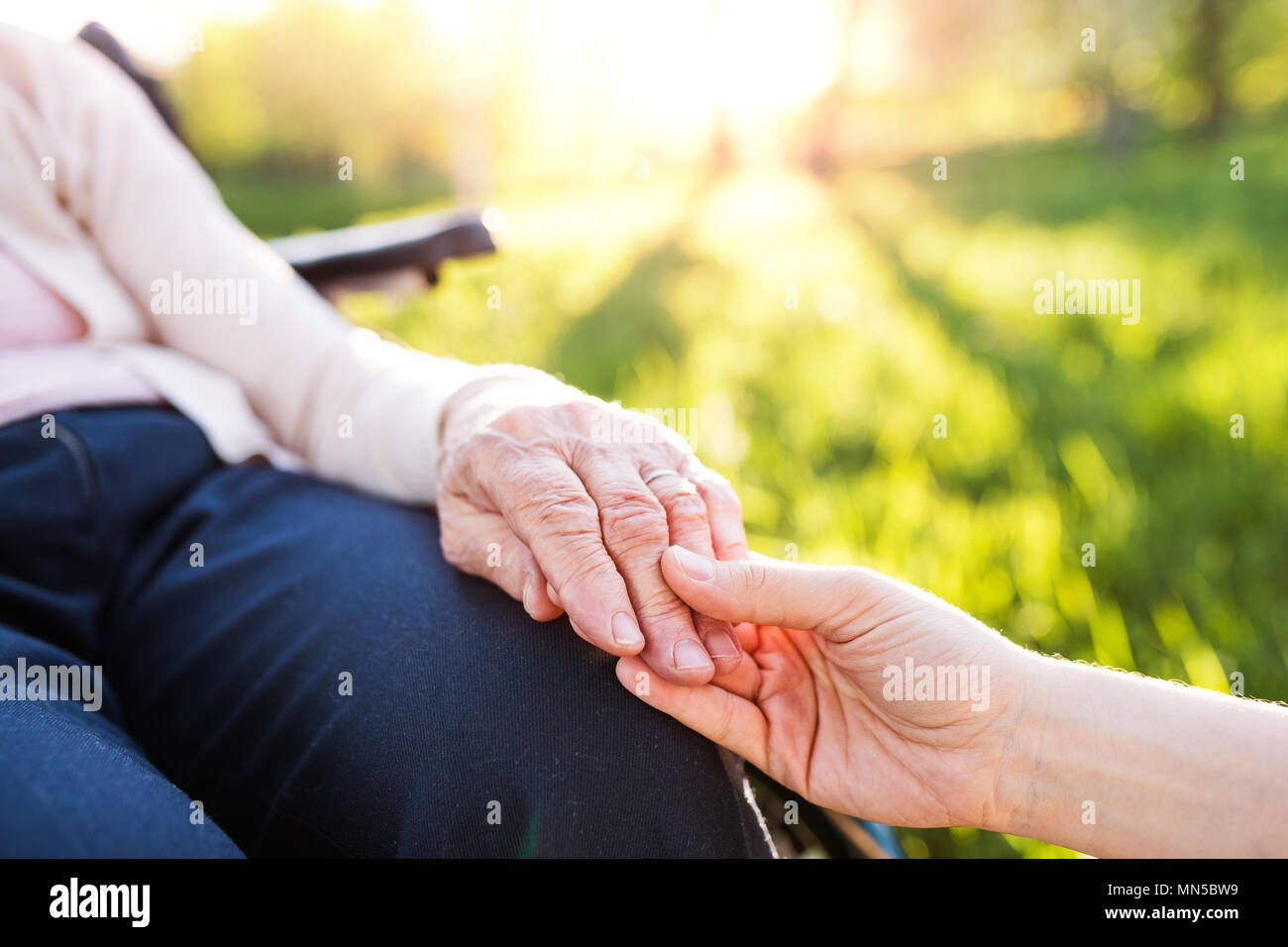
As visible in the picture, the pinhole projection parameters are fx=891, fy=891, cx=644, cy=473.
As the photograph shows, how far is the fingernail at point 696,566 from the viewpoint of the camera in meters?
1.07

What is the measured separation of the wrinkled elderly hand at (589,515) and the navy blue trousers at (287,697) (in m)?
0.06

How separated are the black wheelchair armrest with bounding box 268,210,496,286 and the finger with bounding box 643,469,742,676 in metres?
1.48

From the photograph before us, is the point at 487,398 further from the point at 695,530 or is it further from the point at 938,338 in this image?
the point at 938,338

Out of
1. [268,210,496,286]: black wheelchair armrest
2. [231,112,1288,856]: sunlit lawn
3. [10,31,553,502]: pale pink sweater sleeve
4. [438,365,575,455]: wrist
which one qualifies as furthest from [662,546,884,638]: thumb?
[268,210,496,286]: black wheelchair armrest

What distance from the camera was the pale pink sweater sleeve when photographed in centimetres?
155

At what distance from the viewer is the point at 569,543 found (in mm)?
1081

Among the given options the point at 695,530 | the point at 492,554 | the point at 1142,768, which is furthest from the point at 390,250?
the point at 1142,768

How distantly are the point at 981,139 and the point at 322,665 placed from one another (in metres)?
31.2

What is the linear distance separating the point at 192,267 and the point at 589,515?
0.96 meters

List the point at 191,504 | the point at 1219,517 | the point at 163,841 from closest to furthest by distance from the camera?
the point at 163,841, the point at 191,504, the point at 1219,517

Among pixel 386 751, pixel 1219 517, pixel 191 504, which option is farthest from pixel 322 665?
pixel 1219 517

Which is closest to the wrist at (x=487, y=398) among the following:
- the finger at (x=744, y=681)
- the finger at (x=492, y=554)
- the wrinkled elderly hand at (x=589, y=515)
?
the wrinkled elderly hand at (x=589, y=515)

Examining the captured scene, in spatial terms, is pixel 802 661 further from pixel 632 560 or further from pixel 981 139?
pixel 981 139

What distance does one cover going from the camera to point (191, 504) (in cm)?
133
